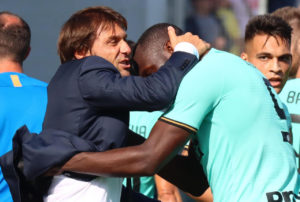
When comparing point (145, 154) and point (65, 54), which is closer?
point (145, 154)

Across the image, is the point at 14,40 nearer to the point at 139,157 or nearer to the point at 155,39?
the point at 155,39

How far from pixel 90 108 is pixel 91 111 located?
0.05ft

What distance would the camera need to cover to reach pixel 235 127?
2.69 m

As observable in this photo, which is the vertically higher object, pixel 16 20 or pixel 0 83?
pixel 16 20

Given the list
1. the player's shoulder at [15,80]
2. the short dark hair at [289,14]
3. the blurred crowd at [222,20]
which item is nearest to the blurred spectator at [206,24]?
the blurred crowd at [222,20]

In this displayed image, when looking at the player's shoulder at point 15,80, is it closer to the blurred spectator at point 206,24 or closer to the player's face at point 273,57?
the player's face at point 273,57

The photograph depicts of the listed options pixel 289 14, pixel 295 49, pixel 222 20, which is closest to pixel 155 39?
pixel 295 49

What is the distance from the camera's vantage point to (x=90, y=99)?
9.23ft

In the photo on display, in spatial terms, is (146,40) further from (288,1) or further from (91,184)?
(288,1)

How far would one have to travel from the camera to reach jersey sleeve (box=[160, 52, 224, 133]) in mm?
2637

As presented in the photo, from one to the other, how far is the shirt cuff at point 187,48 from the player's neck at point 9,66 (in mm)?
1767

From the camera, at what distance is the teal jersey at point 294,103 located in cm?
434

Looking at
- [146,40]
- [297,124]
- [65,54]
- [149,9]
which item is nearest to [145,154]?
[65,54]

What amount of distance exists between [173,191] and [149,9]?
11.9 ft
